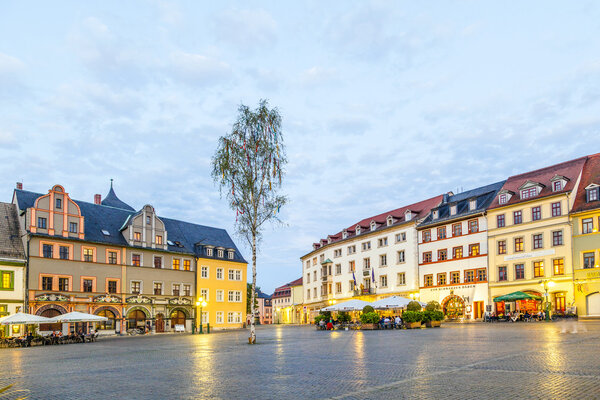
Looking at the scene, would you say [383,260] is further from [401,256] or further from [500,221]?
[500,221]

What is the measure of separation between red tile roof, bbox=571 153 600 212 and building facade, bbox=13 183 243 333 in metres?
41.7

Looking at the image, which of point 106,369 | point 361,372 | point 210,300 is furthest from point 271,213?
point 210,300

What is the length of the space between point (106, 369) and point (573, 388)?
45.4 ft

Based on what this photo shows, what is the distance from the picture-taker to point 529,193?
5447 cm

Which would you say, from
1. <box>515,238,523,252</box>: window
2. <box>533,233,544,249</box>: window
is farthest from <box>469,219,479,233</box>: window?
<box>533,233,544,249</box>: window

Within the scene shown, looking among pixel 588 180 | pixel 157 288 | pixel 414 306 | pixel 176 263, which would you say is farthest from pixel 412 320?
pixel 176 263

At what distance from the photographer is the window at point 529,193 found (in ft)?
177

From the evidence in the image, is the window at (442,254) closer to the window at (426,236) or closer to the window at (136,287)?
the window at (426,236)

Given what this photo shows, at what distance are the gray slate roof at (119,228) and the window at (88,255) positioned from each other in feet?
3.57

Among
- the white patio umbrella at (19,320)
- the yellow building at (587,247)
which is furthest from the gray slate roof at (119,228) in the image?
the yellow building at (587,247)

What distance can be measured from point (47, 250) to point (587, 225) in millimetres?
49586

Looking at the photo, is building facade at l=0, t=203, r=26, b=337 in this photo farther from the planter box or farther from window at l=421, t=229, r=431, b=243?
window at l=421, t=229, r=431, b=243

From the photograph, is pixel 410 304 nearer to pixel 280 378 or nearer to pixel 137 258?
pixel 137 258

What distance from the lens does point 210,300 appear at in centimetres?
6619
